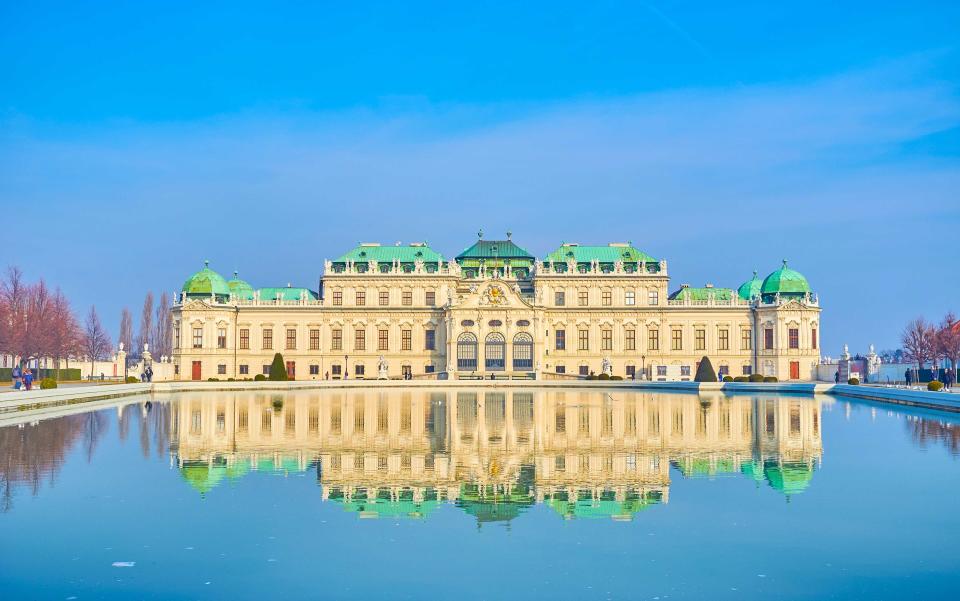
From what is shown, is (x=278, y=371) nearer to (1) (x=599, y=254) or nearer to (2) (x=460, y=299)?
(2) (x=460, y=299)

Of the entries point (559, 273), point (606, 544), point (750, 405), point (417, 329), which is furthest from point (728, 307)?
point (606, 544)

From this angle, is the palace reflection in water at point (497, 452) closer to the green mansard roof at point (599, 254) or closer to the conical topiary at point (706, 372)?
the conical topiary at point (706, 372)

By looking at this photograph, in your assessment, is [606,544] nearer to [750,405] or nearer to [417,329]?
[750,405]

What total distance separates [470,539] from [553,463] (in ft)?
27.9

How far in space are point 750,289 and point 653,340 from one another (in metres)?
12.2

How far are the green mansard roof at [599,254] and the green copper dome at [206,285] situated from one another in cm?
3088

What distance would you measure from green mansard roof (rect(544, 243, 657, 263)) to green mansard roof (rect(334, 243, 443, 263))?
1143 centimetres

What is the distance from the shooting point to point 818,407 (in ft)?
158

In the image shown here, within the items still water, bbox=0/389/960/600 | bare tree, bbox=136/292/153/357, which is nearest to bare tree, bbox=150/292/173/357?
bare tree, bbox=136/292/153/357

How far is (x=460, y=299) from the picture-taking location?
90750mm

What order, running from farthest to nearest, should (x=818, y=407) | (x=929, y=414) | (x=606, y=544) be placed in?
1. (x=818, y=407)
2. (x=929, y=414)
3. (x=606, y=544)

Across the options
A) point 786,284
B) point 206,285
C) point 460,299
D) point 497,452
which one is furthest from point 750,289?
point 497,452

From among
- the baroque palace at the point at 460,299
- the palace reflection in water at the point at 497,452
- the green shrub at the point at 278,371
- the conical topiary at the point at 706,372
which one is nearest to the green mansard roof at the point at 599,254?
the baroque palace at the point at 460,299

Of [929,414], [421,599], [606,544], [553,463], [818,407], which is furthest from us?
[818,407]
